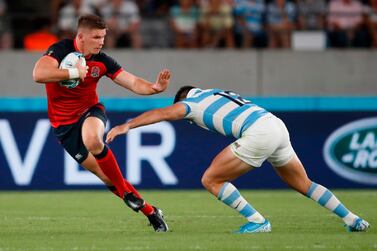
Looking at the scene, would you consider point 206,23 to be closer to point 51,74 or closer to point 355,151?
point 355,151

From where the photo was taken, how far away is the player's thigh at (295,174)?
32.5ft

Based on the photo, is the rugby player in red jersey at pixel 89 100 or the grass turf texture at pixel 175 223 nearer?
the grass turf texture at pixel 175 223

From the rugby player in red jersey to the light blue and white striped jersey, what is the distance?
581 mm

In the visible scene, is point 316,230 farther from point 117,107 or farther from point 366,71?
point 366,71

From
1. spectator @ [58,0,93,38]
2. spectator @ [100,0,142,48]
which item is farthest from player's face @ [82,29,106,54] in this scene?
spectator @ [100,0,142,48]

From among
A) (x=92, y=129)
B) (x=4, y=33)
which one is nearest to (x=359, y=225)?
(x=92, y=129)

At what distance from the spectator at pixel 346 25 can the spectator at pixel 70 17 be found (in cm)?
429

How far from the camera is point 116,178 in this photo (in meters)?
10.2

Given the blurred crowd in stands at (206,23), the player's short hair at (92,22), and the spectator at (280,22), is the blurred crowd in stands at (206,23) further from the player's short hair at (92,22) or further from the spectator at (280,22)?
the player's short hair at (92,22)

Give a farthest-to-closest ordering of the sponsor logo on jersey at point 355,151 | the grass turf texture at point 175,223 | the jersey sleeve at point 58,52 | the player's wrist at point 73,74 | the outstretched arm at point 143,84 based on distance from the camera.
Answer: the sponsor logo on jersey at point 355,151, the jersey sleeve at point 58,52, the outstretched arm at point 143,84, the player's wrist at point 73,74, the grass turf texture at point 175,223

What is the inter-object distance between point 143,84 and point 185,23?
806cm

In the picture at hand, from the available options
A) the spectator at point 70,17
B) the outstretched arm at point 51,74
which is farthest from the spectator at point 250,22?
the outstretched arm at point 51,74

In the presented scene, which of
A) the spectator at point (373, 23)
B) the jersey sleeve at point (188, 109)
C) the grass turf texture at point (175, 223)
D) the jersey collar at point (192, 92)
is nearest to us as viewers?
the grass turf texture at point (175, 223)

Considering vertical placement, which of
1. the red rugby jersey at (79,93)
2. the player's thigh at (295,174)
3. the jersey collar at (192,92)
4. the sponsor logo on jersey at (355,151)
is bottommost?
the sponsor logo on jersey at (355,151)
